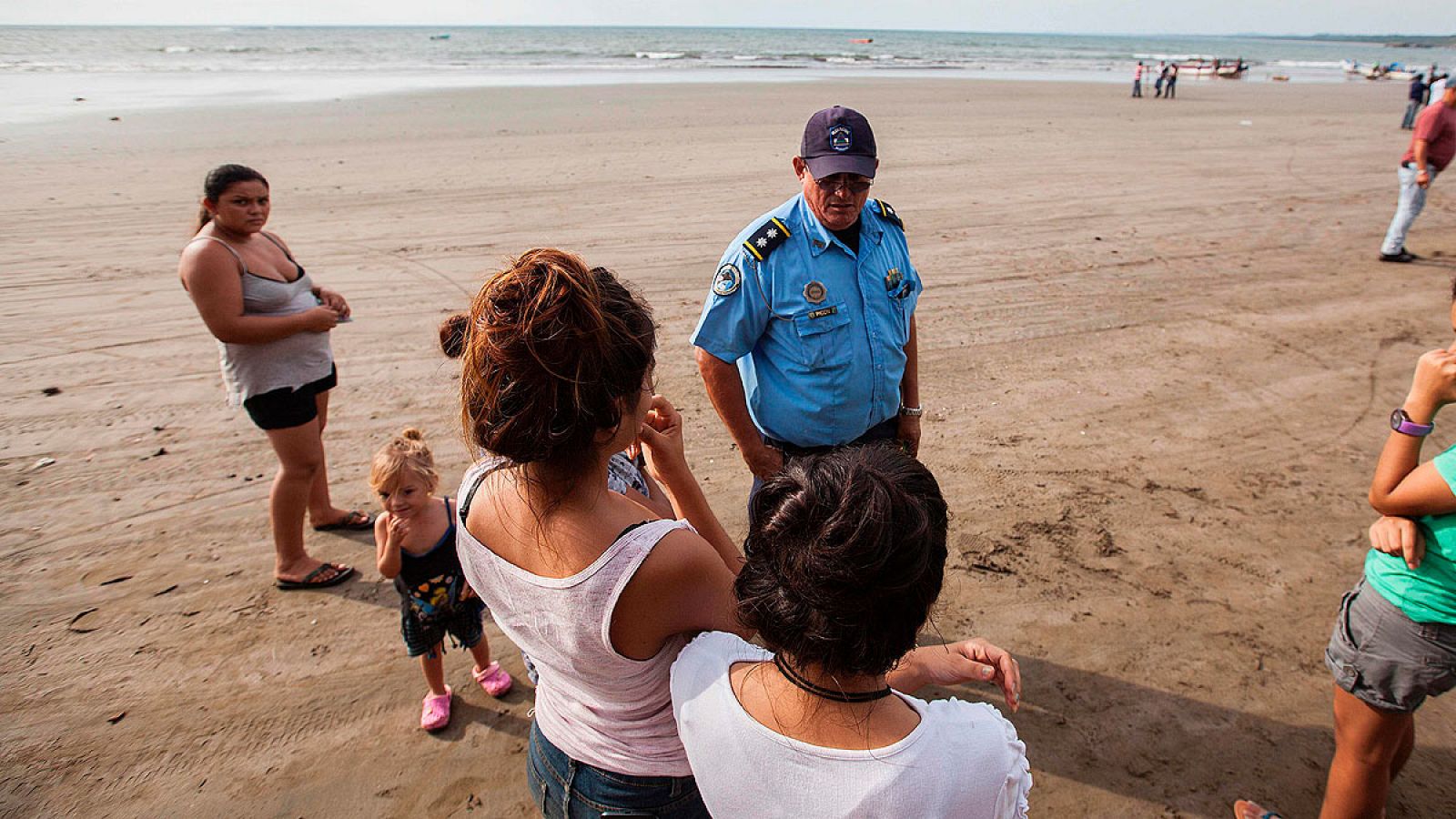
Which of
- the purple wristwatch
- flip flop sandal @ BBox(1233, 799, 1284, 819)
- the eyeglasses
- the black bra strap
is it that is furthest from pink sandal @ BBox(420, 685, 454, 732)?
the purple wristwatch

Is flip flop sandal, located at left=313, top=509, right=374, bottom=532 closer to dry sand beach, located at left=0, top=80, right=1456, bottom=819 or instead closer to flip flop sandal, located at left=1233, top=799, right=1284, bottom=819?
dry sand beach, located at left=0, top=80, right=1456, bottom=819

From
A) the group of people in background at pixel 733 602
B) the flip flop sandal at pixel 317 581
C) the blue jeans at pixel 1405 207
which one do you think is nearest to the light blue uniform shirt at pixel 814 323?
the group of people in background at pixel 733 602

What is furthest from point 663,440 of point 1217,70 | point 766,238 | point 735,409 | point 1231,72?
point 1217,70

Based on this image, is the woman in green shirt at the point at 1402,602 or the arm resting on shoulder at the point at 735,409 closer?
the woman in green shirt at the point at 1402,602

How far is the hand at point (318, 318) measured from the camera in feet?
12.3

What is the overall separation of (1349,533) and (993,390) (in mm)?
2251

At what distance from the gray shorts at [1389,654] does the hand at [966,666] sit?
1310 mm

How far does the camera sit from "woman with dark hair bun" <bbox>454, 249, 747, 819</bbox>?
1388 millimetres

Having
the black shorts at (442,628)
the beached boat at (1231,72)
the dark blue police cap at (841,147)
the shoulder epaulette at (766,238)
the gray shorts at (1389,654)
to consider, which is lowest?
the black shorts at (442,628)

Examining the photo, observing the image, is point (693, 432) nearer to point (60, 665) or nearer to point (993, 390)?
point (993, 390)

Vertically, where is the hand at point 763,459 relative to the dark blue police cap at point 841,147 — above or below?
below

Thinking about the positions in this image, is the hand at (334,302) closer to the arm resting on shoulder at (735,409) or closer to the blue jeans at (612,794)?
the arm resting on shoulder at (735,409)

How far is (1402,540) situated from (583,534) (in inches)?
87.1

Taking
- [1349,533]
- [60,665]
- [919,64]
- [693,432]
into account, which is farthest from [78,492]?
[919,64]
